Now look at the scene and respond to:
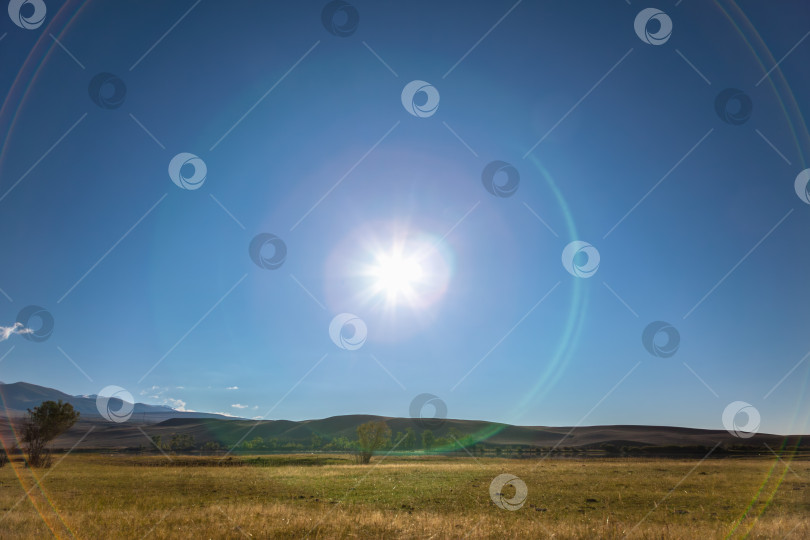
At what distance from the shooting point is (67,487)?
25.3 m

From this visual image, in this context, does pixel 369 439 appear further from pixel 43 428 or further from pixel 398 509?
pixel 398 509

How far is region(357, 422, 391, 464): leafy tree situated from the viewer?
5703 cm

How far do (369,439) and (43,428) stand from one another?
3401 centimetres

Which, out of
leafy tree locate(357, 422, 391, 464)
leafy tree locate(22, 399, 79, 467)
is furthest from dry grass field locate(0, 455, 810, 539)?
leafy tree locate(357, 422, 391, 464)

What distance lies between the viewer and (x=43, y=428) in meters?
45.3

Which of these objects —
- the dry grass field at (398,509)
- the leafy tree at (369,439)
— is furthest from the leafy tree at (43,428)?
the leafy tree at (369,439)

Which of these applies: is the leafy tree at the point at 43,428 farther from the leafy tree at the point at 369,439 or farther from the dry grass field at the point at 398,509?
the leafy tree at the point at 369,439

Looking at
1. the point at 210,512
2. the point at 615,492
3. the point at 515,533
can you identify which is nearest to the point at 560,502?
the point at 615,492

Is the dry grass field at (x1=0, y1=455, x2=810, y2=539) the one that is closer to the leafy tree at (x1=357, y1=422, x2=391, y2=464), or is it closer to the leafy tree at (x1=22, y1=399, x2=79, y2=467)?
the leafy tree at (x1=22, y1=399, x2=79, y2=467)

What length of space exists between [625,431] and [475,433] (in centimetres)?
6162

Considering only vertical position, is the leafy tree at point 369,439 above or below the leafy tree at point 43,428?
above

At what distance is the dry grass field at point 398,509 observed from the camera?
1316 cm

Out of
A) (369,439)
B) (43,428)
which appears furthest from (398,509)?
(43,428)

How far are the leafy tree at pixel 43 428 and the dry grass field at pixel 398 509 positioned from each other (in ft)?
61.7
